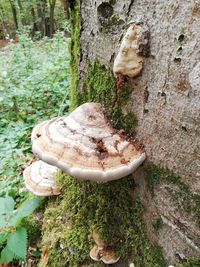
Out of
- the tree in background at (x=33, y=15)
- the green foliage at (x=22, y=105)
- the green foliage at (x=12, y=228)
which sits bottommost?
the tree in background at (x=33, y=15)

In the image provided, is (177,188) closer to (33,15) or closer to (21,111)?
(21,111)

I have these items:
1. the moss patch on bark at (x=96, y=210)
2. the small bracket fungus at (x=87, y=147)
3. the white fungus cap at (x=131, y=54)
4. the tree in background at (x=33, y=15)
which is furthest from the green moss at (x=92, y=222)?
the tree in background at (x=33, y=15)

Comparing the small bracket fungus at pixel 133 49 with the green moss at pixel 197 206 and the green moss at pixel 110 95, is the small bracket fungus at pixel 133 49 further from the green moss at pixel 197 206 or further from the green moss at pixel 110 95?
the green moss at pixel 197 206

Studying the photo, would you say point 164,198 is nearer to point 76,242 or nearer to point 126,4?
point 76,242

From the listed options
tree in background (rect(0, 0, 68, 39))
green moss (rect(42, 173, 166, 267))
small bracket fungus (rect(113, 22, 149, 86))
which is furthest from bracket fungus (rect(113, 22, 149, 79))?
tree in background (rect(0, 0, 68, 39))

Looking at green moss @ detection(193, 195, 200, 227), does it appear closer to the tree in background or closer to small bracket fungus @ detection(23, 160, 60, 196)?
small bracket fungus @ detection(23, 160, 60, 196)

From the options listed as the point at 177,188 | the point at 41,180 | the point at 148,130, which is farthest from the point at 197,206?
the point at 41,180
